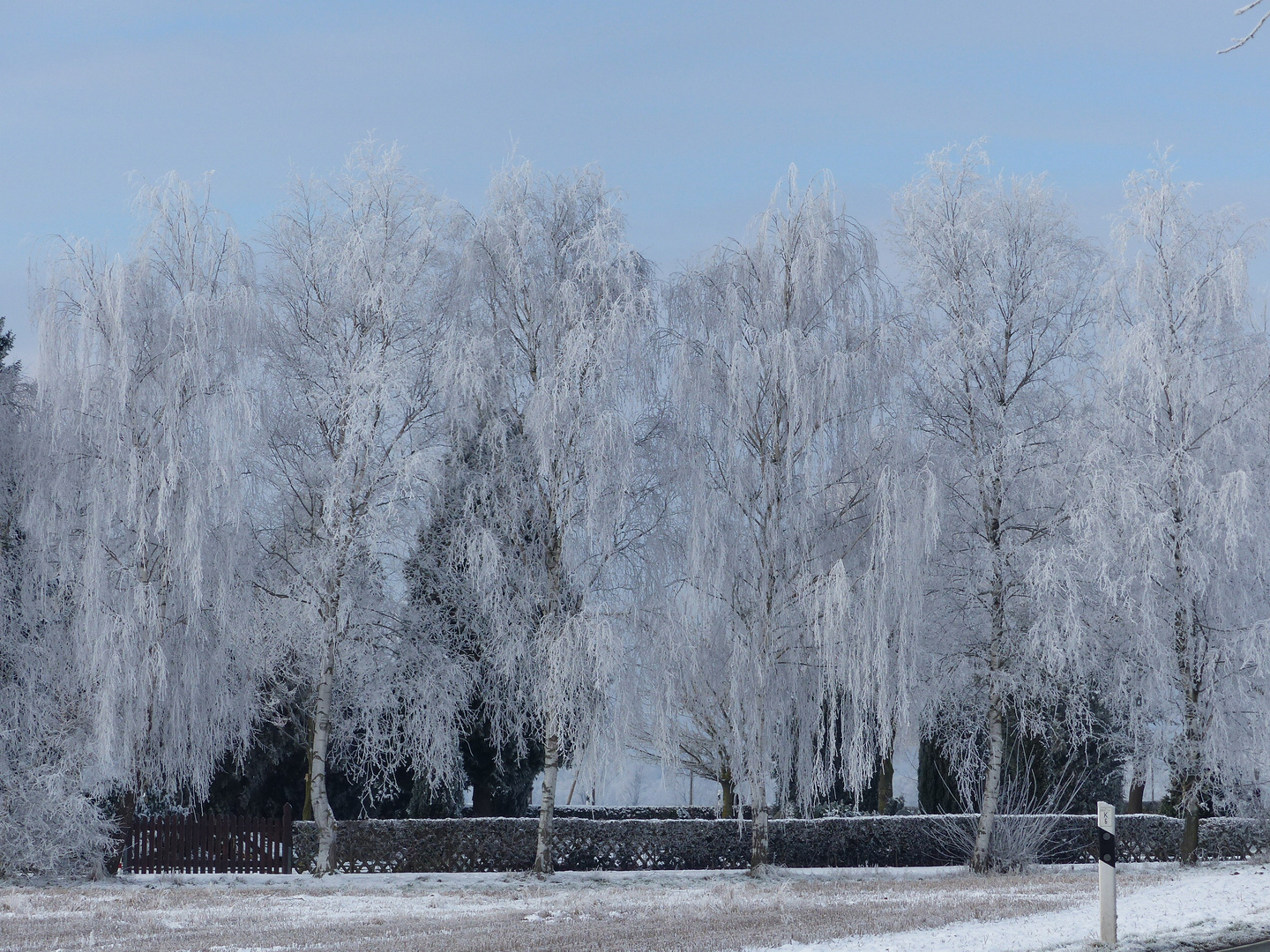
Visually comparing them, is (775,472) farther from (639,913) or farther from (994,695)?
(639,913)

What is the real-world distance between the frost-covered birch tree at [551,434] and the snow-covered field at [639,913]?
3.17 meters

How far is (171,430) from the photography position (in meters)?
18.4

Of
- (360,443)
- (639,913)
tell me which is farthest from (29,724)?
(639,913)

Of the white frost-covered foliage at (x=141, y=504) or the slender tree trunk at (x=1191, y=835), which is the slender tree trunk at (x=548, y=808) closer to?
the white frost-covered foliage at (x=141, y=504)

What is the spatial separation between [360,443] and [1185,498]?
1292 cm

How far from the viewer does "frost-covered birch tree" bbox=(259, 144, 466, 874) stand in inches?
730

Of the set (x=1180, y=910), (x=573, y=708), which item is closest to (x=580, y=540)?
(x=573, y=708)

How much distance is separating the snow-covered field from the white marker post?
21cm

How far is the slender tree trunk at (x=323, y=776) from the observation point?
18594 millimetres

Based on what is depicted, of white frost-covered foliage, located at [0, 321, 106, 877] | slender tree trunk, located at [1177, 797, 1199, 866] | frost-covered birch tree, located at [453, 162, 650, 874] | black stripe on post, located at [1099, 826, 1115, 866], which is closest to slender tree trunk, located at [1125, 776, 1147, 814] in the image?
slender tree trunk, located at [1177, 797, 1199, 866]

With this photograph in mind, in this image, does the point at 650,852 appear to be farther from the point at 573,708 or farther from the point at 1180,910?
the point at 1180,910

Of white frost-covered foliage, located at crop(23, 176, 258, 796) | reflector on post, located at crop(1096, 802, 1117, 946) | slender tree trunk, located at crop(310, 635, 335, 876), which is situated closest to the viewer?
reflector on post, located at crop(1096, 802, 1117, 946)

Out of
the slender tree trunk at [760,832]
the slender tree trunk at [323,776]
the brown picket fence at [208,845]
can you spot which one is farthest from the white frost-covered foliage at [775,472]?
the brown picket fence at [208,845]

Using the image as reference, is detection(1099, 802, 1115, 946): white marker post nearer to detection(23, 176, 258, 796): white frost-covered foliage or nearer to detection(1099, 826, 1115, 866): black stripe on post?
detection(1099, 826, 1115, 866): black stripe on post
